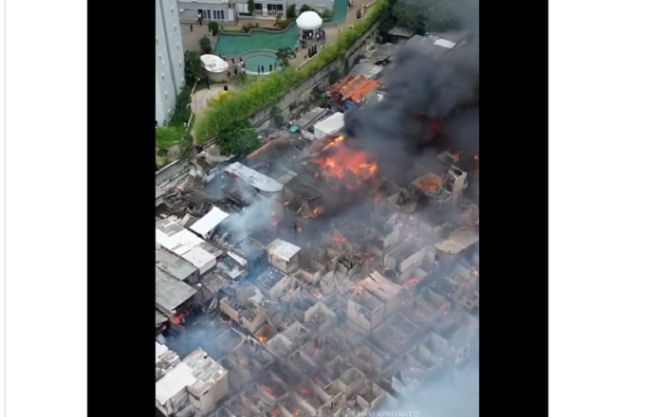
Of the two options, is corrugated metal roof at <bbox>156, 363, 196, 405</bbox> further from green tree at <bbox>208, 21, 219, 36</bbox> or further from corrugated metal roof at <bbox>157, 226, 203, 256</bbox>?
green tree at <bbox>208, 21, 219, 36</bbox>

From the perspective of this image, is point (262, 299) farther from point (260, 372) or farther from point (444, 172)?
point (444, 172)

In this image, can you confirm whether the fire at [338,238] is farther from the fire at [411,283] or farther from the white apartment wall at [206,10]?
the white apartment wall at [206,10]

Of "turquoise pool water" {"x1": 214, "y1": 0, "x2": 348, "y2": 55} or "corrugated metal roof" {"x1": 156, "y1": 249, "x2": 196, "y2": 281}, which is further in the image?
"turquoise pool water" {"x1": 214, "y1": 0, "x2": 348, "y2": 55}

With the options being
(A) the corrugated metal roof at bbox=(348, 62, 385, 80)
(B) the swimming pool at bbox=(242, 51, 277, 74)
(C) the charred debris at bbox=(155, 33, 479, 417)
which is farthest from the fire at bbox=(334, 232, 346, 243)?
(B) the swimming pool at bbox=(242, 51, 277, 74)

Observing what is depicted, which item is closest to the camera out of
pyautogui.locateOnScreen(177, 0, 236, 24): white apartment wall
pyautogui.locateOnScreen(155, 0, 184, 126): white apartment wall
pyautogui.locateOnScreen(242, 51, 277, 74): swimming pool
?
pyautogui.locateOnScreen(155, 0, 184, 126): white apartment wall

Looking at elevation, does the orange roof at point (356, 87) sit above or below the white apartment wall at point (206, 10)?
below

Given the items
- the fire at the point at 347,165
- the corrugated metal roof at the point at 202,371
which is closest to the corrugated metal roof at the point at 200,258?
the corrugated metal roof at the point at 202,371
